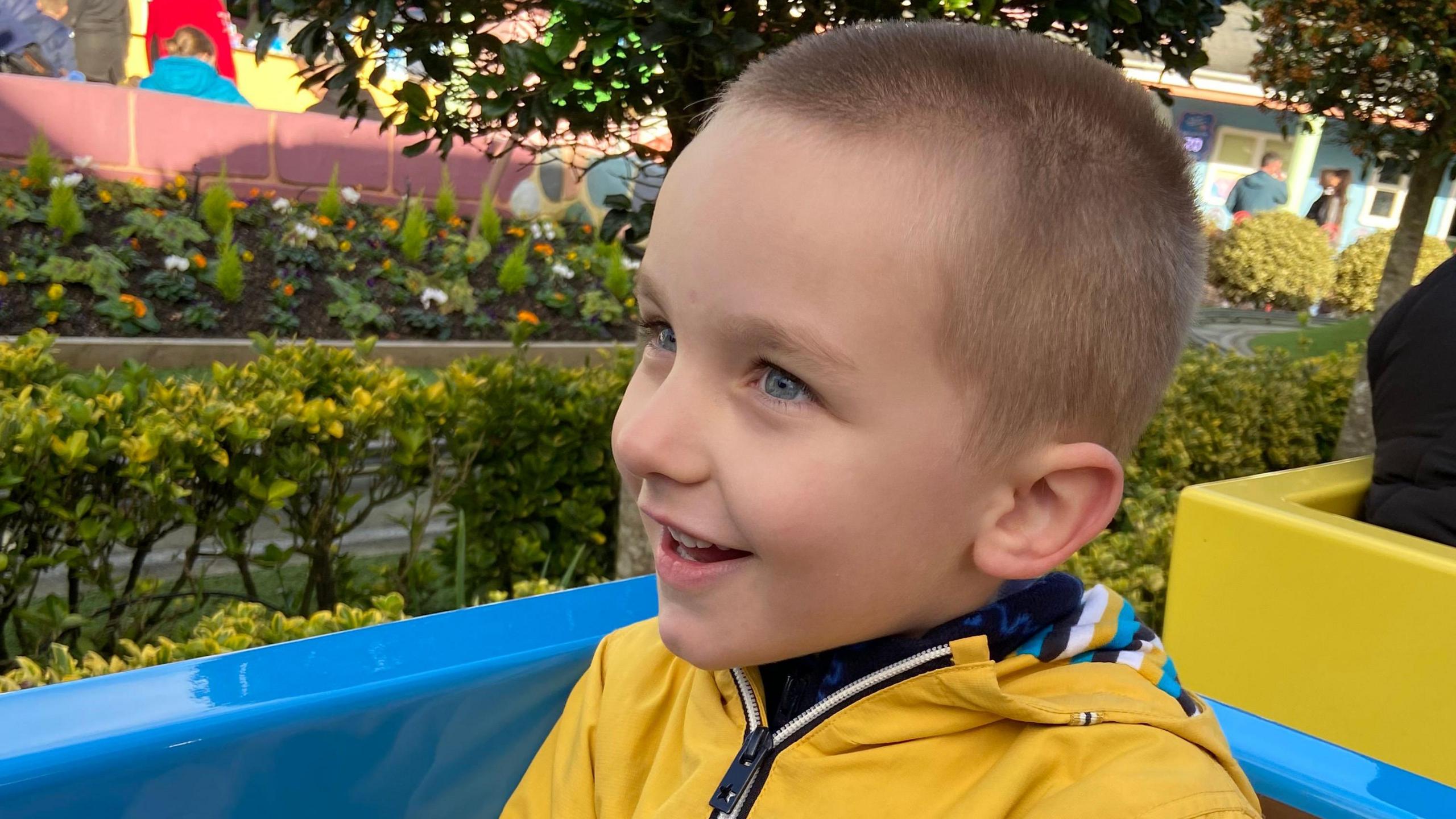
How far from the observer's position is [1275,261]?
1484cm

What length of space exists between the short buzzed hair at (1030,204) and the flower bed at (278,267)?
14.5 feet

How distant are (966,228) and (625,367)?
275 cm

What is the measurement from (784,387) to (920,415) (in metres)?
0.13

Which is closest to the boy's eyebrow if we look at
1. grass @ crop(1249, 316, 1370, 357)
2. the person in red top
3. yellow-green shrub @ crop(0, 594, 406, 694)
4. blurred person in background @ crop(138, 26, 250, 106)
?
yellow-green shrub @ crop(0, 594, 406, 694)

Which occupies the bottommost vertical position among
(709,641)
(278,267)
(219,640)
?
(278,267)

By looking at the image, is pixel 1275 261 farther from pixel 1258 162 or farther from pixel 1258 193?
pixel 1258 162

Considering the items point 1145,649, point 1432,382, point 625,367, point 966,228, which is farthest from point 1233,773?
point 625,367

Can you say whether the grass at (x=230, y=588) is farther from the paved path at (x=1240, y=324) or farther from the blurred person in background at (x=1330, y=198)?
the blurred person in background at (x=1330, y=198)

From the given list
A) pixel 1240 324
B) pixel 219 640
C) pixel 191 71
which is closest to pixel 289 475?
pixel 219 640

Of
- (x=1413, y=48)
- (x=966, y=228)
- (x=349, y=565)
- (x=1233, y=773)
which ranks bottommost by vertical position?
(x=349, y=565)

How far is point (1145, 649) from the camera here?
1.23 metres

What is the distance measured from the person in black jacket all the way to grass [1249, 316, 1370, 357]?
280 inches

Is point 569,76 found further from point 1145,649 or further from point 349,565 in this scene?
point 1145,649

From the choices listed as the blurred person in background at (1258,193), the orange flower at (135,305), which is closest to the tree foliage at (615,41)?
the orange flower at (135,305)
